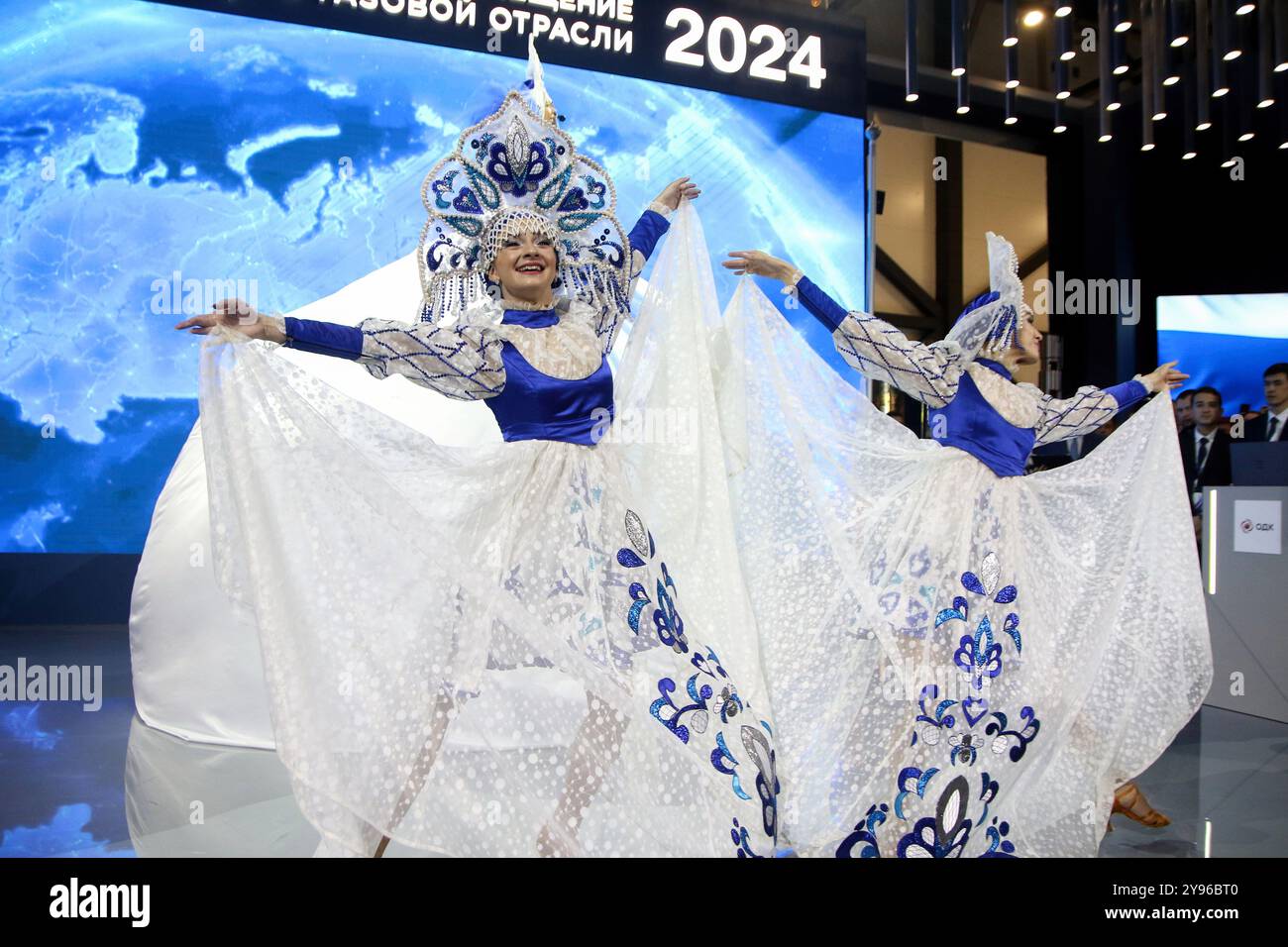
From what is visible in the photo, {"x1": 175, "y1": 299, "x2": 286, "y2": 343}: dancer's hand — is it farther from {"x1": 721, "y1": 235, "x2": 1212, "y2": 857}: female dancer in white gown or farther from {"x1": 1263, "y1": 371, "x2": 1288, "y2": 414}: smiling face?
{"x1": 1263, "y1": 371, "x2": 1288, "y2": 414}: smiling face

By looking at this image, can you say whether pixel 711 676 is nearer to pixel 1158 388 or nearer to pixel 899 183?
pixel 1158 388

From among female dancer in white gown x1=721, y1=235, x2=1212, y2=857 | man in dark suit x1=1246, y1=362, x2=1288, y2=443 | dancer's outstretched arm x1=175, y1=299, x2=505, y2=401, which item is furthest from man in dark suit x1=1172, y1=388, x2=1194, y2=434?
dancer's outstretched arm x1=175, y1=299, x2=505, y2=401

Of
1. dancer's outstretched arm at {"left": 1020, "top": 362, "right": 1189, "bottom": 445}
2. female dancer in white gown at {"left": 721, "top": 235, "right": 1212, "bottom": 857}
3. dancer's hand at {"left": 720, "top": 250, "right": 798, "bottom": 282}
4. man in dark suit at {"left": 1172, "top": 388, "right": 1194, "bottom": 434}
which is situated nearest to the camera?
female dancer in white gown at {"left": 721, "top": 235, "right": 1212, "bottom": 857}

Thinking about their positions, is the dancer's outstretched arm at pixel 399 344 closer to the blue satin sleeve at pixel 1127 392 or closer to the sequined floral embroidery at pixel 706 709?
the sequined floral embroidery at pixel 706 709

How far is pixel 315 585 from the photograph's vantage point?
1832mm

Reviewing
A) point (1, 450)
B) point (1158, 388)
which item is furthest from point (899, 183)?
point (1, 450)

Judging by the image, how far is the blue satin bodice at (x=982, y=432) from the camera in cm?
252

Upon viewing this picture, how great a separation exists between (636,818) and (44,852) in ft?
4.59

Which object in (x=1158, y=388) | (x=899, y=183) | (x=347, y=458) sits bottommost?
(x=347, y=458)

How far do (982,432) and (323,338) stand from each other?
1638 mm

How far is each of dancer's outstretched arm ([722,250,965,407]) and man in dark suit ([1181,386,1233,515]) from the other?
277 cm

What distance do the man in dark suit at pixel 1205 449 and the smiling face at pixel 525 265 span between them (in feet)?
12.1

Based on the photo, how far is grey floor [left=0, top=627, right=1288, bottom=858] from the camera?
2.32m
